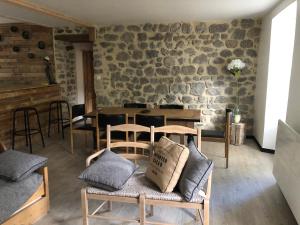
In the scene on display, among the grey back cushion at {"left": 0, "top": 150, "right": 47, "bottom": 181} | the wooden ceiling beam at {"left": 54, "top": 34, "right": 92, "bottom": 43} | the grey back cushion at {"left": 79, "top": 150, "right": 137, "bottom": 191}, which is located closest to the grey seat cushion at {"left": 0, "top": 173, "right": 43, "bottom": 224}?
the grey back cushion at {"left": 0, "top": 150, "right": 47, "bottom": 181}

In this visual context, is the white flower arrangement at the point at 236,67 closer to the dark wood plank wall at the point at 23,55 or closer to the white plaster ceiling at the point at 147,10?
the white plaster ceiling at the point at 147,10

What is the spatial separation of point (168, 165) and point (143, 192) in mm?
Result: 296

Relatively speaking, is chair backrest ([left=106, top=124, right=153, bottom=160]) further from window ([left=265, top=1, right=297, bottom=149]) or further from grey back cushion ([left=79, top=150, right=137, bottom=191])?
window ([left=265, top=1, right=297, bottom=149])

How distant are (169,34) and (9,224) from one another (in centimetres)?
455

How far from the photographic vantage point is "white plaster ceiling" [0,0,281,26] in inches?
150

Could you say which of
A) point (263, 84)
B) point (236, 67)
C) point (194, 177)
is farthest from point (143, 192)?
point (236, 67)

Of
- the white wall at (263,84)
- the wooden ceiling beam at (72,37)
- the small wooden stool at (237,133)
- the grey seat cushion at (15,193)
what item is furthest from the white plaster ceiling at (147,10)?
the grey seat cushion at (15,193)

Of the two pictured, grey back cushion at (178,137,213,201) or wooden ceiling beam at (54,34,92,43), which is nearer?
grey back cushion at (178,137,213,201)

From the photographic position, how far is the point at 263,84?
464 centimetres

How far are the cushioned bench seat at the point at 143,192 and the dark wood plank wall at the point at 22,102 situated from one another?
10.6 ft

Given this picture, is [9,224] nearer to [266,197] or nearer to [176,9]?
[266,197]

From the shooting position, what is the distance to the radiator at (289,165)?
228 centimetres

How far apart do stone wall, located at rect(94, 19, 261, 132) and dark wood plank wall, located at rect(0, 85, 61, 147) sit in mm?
1160

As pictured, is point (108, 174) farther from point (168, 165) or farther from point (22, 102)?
point (22, 102)
